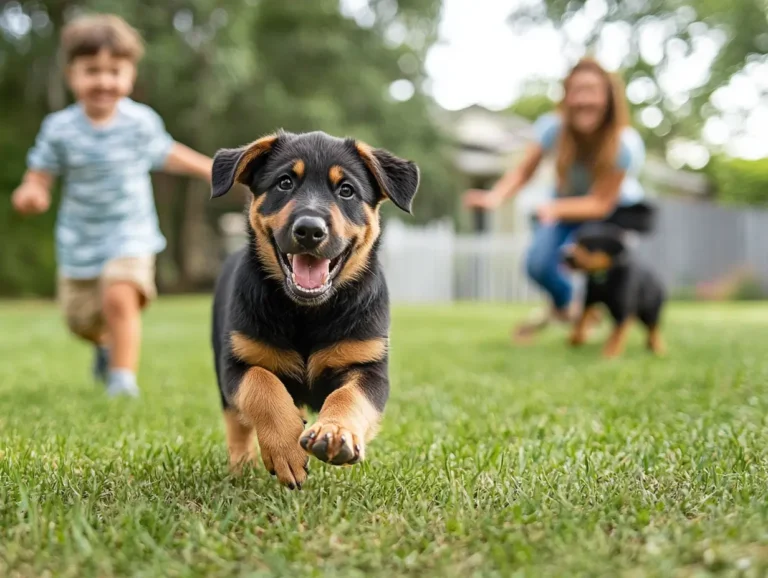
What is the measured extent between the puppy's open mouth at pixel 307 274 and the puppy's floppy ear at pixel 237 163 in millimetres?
349

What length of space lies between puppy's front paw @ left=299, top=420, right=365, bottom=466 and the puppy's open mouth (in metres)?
0.54

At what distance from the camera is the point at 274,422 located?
254cm

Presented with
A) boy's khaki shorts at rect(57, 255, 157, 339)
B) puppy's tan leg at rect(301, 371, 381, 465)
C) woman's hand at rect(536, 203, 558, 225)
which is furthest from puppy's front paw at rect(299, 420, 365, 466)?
woman's hand at rect(536, 203, 558, 225)

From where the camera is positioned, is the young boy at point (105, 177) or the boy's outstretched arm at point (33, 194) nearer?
the boy's outstretched arm at point (33, 194)

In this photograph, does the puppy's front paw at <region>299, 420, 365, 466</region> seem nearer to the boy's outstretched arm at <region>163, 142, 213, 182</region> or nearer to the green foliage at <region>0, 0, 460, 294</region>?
the boy's outstretched arm at <region>163, 142, 213, 182</region>

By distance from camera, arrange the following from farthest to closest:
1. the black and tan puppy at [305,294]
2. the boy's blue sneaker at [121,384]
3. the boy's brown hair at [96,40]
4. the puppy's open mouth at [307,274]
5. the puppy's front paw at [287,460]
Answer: the boy's brown hair at [96,40] → the boy's blue sneaker at [121,384] → the puppy's open mouth at [307,274] → the black and tan puppy at [305,294] → the puppy's front paw at [287,460]

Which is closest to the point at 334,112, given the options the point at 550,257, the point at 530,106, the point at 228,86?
the point at 228,86

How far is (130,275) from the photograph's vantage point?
5.21 metres

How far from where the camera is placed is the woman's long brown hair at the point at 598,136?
7.31 meters

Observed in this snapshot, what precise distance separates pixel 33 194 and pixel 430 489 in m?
3.49

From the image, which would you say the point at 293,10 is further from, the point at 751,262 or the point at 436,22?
the point at 751,262

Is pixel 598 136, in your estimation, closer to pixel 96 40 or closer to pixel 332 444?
pixel 96 40

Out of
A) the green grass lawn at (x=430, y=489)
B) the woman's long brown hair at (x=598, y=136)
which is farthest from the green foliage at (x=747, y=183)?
the green grass lawn at (x=430, y=489)

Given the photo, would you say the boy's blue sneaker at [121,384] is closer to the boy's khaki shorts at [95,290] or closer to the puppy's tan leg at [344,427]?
the boy's khaki shorts at [95,290]
